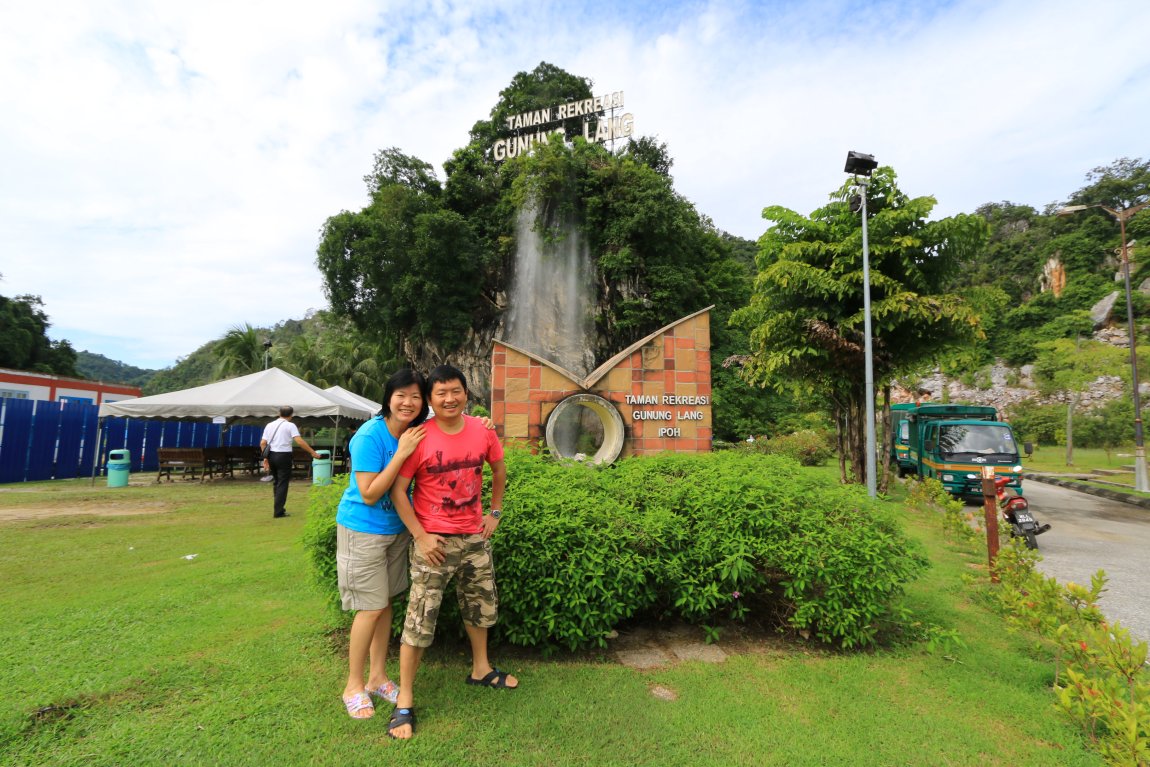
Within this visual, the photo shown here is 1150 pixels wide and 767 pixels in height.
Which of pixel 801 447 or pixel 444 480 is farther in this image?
pixel 801 447

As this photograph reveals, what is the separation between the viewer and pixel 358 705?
8.45 ft

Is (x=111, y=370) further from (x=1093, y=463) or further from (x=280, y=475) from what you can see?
(x=1093, y=463)

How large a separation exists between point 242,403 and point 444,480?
1119cm

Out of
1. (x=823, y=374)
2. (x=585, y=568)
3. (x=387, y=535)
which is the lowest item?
(x=585, y=568)

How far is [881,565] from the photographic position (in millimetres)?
3289

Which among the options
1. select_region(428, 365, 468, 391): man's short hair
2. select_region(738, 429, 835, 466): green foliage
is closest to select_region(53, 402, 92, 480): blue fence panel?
select_region(428, 365, 468, 391): man's short hair

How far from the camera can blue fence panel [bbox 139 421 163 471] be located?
53.3ft

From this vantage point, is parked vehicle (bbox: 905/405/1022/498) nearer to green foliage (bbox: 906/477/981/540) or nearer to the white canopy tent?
green foliage (bbox: 906/477/981/540)

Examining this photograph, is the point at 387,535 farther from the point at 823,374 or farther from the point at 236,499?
the point at 823,374

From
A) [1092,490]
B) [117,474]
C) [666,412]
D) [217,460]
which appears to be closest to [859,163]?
[666,412]

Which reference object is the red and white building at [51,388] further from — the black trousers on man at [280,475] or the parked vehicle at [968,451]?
the parked vehicle at [968,451]

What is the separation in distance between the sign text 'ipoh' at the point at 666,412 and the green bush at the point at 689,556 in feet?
8.70

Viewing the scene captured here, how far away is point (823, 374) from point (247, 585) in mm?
10756

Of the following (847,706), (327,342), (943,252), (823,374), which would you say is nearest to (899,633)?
(847,706)
